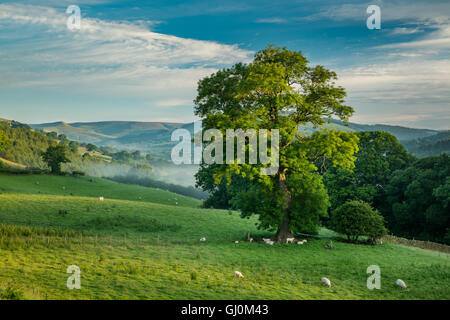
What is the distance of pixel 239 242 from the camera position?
29.5 m

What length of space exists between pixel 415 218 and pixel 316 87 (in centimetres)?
3351

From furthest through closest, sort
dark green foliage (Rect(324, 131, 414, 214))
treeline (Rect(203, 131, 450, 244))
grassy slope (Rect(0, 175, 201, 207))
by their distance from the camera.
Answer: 1. grassy slope (Rect(0, 175, 201, 207))
2. dark green foliage (Rect(324, 131, 414, 214))
3. treeline (Rect(203, 131, 450, 244))

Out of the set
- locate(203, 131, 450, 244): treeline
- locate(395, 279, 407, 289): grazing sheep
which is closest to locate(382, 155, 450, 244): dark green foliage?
locate(203, 131, 450, 244): treeline

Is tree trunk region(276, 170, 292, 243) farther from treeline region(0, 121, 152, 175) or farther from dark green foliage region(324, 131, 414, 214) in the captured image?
treeline region(0, 121, 152, 175)

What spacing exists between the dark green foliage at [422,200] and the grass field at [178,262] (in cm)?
2144

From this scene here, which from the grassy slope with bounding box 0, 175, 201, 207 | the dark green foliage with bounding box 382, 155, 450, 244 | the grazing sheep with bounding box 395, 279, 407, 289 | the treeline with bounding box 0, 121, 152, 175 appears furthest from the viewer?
the treeline with bounding box 0, 121, 152, 175

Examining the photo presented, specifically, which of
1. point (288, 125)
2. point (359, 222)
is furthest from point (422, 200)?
point (288, 125)

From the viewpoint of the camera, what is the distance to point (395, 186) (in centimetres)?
5378

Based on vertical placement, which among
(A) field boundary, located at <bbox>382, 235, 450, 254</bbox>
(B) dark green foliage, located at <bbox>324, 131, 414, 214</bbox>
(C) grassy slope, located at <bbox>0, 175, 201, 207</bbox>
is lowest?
(A) field boundary, located at <bbox>382, 235, 450, 254</bbox>

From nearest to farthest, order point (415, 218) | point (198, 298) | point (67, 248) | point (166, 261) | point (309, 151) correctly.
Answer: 1. point (198, 298)
2. point (166, 261)
3. point (67, 248)
4. point (309, 151)
5. point (415, 218)

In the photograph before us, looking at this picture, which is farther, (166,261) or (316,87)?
(316,87)

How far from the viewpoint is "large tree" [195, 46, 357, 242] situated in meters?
26.5
